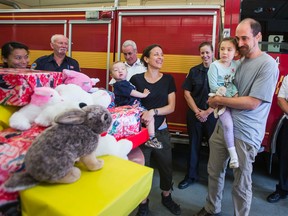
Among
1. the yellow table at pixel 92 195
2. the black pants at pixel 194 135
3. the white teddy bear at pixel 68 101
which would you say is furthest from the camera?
the black pants at pixel 194 135

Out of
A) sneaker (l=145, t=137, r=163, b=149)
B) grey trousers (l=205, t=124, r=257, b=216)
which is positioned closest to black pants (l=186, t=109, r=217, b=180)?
grey trousers (l=205, t=124, r=257, b=216)

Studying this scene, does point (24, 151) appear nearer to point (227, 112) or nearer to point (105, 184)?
point (105, 184)

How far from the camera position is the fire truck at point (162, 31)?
10.3ft

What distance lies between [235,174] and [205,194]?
1064mm

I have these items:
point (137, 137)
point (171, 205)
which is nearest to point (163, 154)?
point (171, 205)

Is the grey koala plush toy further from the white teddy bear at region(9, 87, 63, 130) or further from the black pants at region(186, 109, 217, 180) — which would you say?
the black pants at region(186, 109, 217, 180)

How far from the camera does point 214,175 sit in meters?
2.46

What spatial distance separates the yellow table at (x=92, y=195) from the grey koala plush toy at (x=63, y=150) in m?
0.03

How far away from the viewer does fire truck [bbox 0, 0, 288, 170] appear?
10.3ft

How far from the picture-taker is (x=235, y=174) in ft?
7.29

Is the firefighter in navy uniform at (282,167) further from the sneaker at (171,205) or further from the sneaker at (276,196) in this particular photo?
the sneaker at (171,205)

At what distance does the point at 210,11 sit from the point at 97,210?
10.5 feet

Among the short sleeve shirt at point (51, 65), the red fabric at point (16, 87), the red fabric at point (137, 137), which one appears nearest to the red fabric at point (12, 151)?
the red fabric at point (16, 87)

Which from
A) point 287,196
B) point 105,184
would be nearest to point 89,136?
point 105,184
